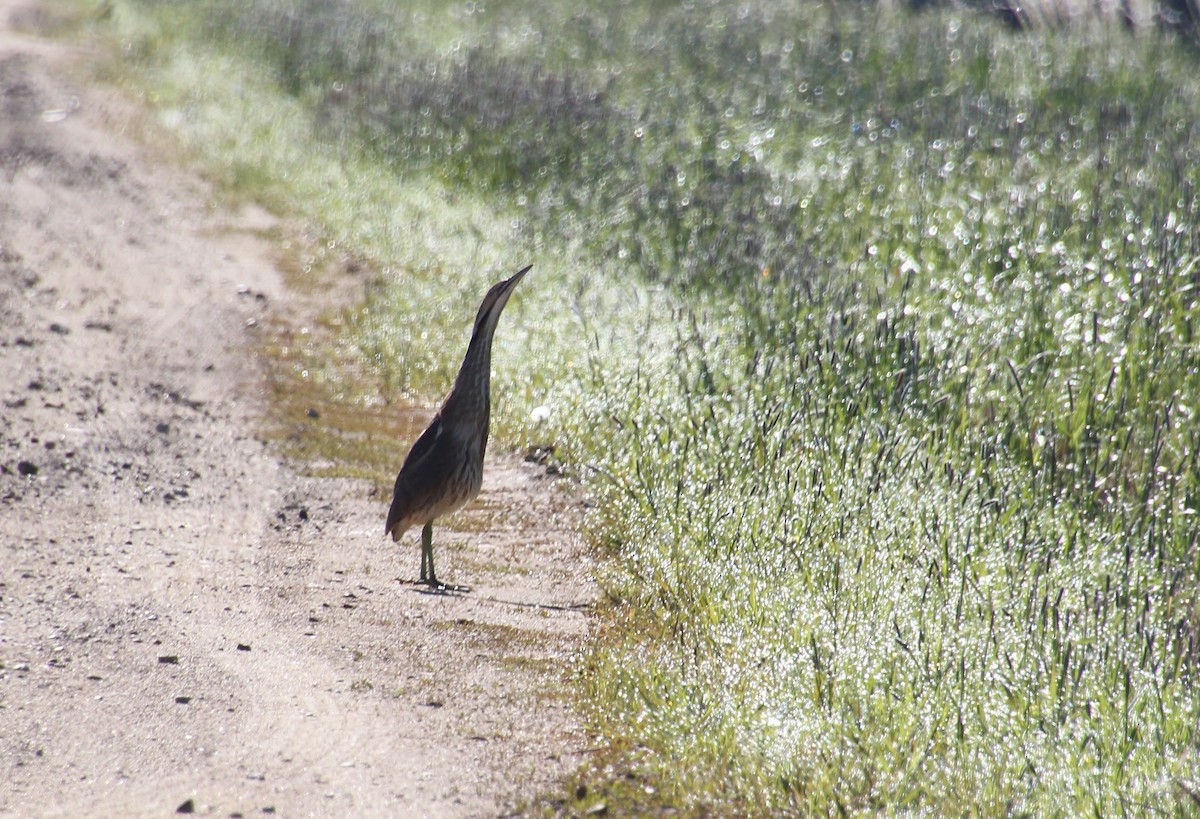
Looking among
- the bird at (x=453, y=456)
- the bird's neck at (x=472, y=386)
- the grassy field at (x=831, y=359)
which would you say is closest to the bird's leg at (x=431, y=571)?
the bird at (x=453, y=456)

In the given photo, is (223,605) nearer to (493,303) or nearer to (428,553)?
(428,553)

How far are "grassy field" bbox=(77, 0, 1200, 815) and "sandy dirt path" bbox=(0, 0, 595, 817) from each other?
1.07 feet

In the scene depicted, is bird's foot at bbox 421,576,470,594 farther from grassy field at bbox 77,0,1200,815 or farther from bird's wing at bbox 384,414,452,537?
grassy field at bbox 77,0,1200,815

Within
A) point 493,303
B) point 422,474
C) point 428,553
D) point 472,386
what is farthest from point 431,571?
point 493,303

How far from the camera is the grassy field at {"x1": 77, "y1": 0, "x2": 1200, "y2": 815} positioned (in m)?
4.43

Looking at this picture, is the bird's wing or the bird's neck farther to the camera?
the bird's neck

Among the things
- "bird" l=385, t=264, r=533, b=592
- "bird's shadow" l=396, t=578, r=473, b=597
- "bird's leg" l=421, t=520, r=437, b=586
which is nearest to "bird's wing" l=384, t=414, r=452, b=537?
"bird" l=385, t=264, r=533, b=592

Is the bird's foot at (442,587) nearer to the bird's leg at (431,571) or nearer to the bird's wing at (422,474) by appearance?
the bird's leg at (431,571)

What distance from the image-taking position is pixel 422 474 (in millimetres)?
5773

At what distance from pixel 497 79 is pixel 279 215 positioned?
2.66 m

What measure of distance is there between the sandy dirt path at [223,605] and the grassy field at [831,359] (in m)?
0.33

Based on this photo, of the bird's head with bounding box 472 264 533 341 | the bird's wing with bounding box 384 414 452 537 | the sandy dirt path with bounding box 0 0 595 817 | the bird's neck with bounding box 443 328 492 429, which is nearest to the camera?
the sandy dirt path with bounding box 0 0 595 817

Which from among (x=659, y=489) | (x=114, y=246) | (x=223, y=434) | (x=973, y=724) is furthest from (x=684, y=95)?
(x=973, y=724)

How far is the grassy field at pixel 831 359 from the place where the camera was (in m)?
4.43
